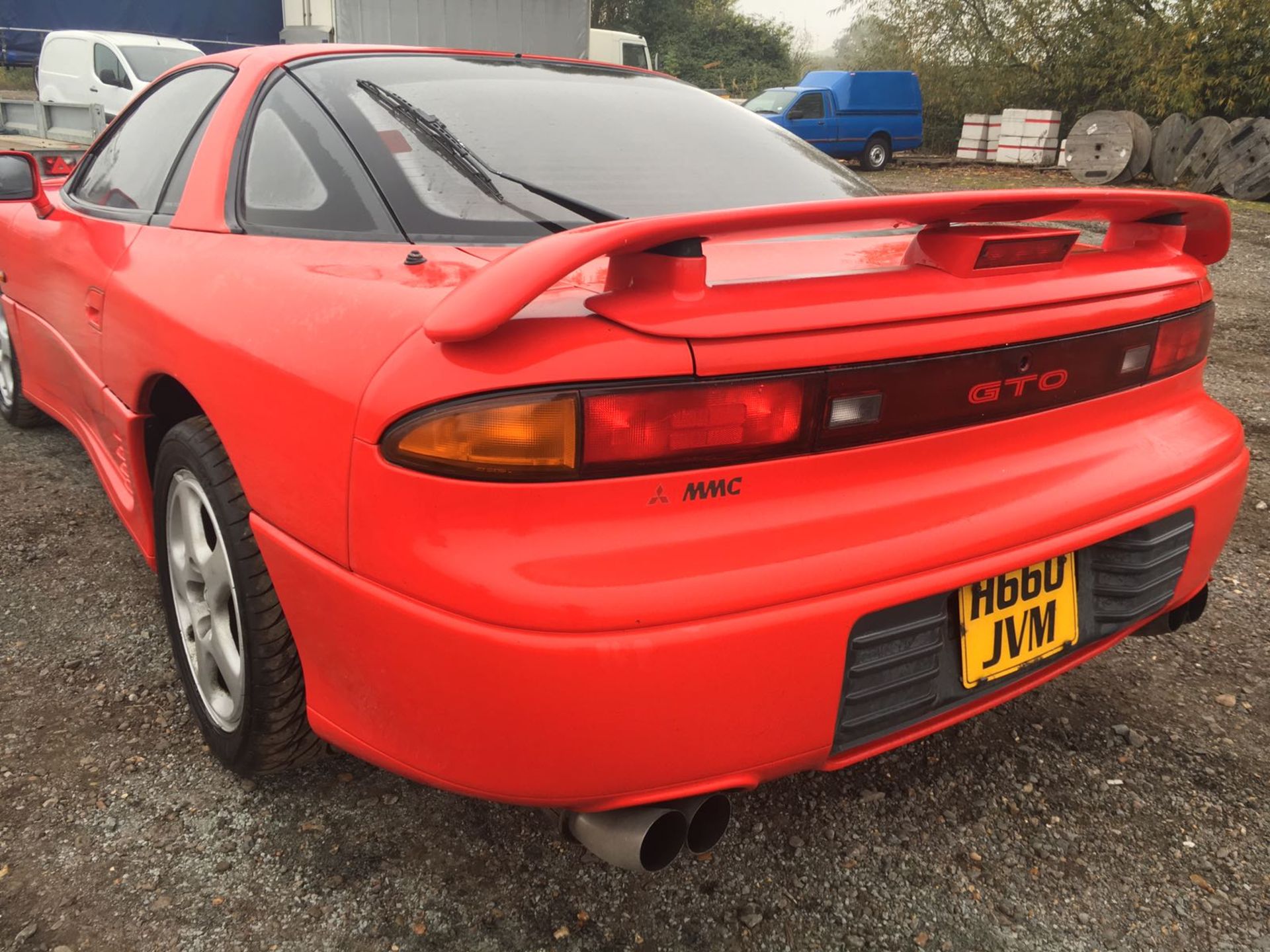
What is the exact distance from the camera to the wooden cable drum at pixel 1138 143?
15.0m

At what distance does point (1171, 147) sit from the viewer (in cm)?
1470

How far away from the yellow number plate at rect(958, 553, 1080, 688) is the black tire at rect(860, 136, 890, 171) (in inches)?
717

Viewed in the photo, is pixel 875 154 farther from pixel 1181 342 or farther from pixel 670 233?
pixel 670 233

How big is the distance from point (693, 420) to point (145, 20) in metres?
18.7

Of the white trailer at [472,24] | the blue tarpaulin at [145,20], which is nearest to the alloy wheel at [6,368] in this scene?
the white trailer at [472,24]

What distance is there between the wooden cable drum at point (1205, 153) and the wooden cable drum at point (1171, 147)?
0.30 ft

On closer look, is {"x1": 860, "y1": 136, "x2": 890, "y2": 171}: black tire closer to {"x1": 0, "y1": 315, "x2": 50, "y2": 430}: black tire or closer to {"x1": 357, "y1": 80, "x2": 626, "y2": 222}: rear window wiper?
{"x1": 0, "y1": 315, "x2": 50, "y2": 430}: black tire

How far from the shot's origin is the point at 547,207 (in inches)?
71.5

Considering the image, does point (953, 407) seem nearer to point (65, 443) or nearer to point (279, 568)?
point (279, 568)

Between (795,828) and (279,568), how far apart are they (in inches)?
41.1

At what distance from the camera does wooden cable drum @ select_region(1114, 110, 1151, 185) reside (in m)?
15.0

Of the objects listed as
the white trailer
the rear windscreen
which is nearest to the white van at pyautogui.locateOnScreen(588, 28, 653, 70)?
the white trailer

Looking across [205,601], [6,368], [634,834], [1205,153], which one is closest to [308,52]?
[205,601]

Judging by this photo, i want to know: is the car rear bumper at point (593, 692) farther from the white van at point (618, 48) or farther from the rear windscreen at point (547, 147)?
the white van at point (618, 48)
